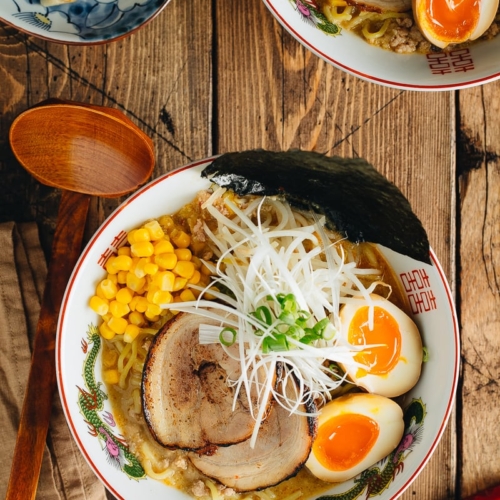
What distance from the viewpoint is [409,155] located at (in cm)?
181

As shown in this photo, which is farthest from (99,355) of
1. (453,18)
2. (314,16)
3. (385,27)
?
(453,18)

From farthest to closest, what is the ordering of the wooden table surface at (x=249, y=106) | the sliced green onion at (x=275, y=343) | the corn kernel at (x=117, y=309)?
the wooden table surface at (x=249, y=106) → the corn kernel at (x=117, y=309) → the sliced green onion at (x=275, y=343)

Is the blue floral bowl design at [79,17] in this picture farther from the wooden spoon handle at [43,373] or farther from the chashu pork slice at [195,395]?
the chashu pork slice at [195,395]

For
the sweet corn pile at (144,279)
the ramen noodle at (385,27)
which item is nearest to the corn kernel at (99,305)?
the sweet corn pile at (144,279)

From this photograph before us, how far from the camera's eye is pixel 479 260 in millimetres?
1835

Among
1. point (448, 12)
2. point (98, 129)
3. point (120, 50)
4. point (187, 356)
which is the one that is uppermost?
point (448, 12)

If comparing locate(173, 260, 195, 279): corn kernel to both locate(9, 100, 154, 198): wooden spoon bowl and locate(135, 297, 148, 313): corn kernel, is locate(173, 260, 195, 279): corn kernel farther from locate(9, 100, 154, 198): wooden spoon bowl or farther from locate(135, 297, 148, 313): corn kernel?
locate(9, 100, 154, 198): wooden spoon bowl

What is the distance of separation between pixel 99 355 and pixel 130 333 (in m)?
0.12

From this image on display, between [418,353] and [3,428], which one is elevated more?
[418,353]

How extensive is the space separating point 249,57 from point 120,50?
41 centimetres

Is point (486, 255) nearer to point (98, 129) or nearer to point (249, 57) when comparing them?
point (249, 57)

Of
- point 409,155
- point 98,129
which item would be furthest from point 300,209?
Answer: point 98,129

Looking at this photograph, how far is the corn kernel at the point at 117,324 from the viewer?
1620 millimetres

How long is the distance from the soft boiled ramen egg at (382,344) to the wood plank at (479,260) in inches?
12.3
